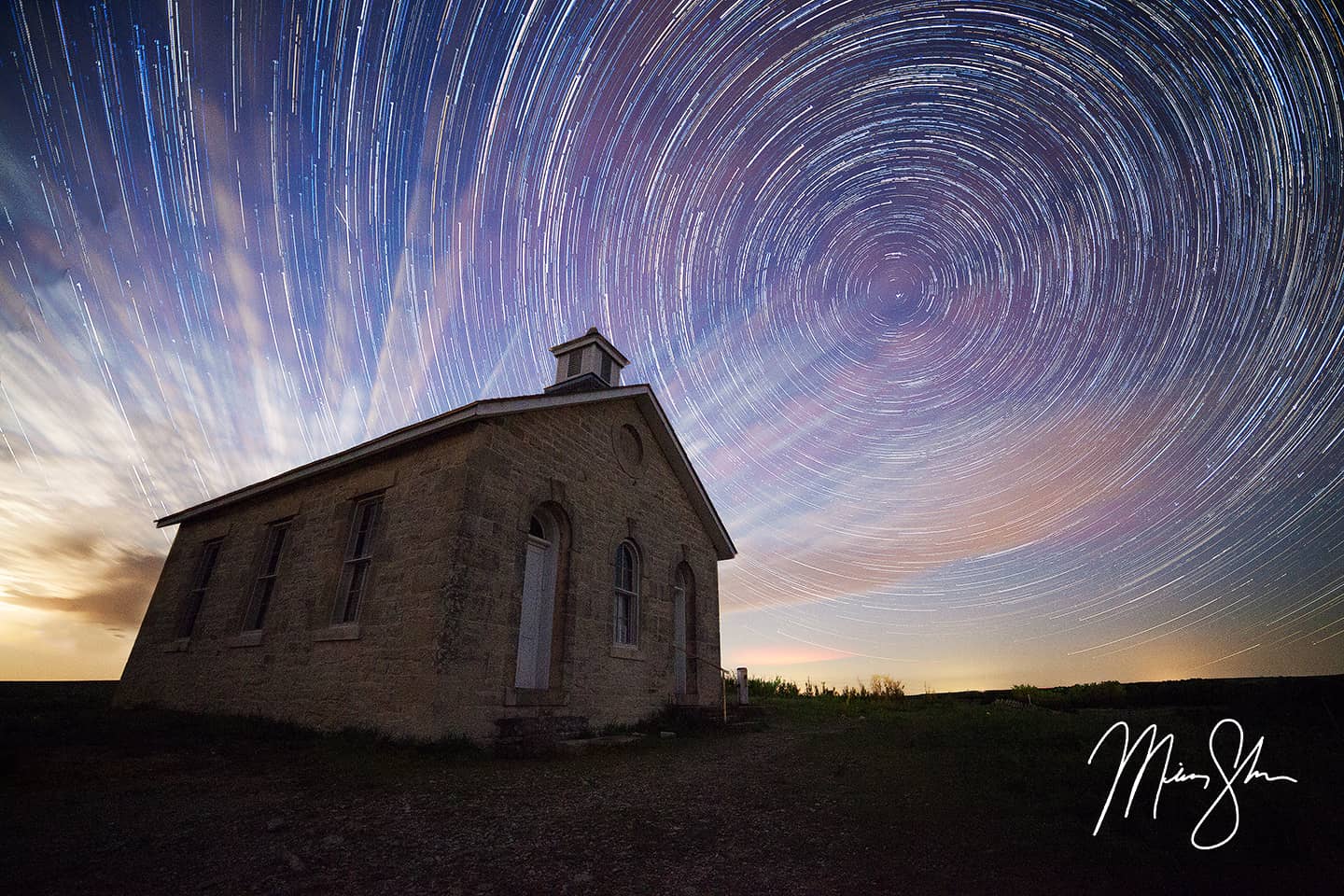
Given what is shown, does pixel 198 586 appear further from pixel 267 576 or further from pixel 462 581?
pixel 462 581

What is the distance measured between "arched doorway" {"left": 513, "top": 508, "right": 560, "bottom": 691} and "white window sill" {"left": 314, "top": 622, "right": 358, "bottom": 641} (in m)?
2.50

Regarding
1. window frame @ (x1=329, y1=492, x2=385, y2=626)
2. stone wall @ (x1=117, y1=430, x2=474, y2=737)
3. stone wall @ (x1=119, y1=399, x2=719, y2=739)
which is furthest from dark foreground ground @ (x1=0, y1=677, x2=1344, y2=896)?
Result: window frame @ (x1=329, y1=492, x2=385, y2=626)

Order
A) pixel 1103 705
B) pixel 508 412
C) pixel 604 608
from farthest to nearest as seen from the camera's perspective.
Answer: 1. pixel 1103 705
2. pixel 604 608
3. pixel 508 412

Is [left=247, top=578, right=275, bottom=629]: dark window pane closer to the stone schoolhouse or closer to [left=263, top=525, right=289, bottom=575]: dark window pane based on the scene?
the stone schoolhouse

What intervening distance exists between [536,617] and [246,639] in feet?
Result: 18.9

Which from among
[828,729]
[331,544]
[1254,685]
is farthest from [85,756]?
[1254,685]

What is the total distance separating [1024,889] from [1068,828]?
144 cm

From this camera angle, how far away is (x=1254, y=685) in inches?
489

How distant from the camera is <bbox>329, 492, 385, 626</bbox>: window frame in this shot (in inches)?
389

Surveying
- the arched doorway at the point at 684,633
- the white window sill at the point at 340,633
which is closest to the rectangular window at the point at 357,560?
the white window sill at the point at 340,633

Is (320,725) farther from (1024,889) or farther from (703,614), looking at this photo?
(1024,889)

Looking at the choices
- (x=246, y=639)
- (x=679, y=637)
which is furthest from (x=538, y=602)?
(x=246, y=639)

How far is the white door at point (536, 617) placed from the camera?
10.0 metres

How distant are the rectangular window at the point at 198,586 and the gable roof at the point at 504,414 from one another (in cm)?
90
